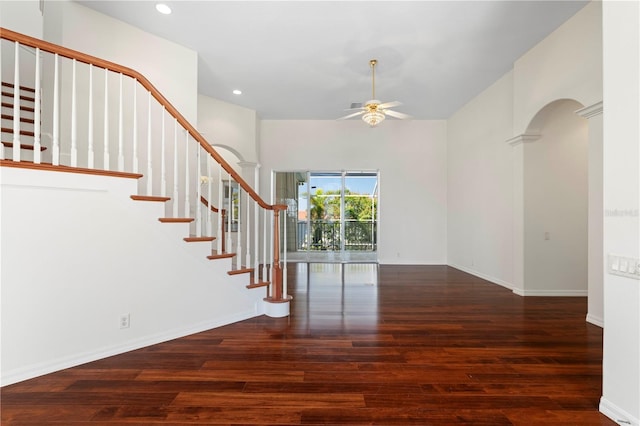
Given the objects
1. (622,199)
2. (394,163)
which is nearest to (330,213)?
(394,163)

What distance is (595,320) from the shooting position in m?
3.33

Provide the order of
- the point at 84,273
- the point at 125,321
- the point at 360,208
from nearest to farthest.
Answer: the point at 84,273 → the point at 125,321 → the point at 360,208

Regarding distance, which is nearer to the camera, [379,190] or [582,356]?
[582,356]

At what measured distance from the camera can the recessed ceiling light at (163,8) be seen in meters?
3.44

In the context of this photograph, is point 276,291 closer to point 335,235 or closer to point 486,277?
point 486,277

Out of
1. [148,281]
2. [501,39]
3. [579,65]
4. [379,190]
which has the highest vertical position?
[501,39]

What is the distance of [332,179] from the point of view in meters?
7.85

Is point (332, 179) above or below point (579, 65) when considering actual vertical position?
below

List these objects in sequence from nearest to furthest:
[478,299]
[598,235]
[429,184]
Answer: [598,235] < [478,299] < [429,184]

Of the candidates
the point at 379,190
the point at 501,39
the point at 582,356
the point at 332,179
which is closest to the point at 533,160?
the point at 501,39

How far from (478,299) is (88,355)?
4648 millimetres

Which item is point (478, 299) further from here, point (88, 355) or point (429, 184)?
point (88, 355)

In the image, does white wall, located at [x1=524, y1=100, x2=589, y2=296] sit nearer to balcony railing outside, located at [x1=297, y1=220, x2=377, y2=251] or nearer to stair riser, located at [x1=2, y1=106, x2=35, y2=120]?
balcony railing outside, located at [x1=297, y1=220, x2=377, y2=251]

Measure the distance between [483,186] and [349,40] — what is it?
12.5ft
